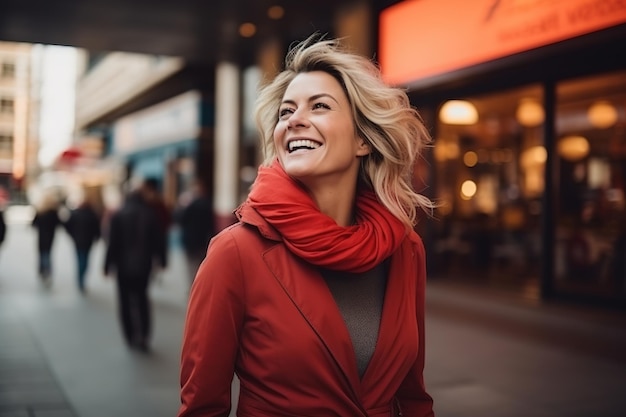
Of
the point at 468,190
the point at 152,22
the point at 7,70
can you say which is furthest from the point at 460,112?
the point at 7,70

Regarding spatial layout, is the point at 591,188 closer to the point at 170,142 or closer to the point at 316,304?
the point at 316,304

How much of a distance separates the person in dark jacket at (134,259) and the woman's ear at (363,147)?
5.94 m

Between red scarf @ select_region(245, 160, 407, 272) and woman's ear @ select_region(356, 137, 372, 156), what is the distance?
0.25m

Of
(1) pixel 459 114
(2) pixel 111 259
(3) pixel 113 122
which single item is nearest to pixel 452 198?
(1) pixel 459 114

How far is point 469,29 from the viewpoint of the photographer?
6617 millimetres

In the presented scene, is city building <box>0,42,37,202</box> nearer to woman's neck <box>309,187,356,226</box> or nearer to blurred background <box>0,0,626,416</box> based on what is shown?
blurred background <box>0,0,626,416</box>

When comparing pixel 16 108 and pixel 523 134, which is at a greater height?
pixel 16 108

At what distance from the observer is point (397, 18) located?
236 inches

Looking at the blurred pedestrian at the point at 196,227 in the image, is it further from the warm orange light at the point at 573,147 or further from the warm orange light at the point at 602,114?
the warm orange light at the point at 602,114

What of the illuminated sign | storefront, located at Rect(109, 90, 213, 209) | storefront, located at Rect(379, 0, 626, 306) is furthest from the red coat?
storefront, located at Rect(109, 90, 213, 209)

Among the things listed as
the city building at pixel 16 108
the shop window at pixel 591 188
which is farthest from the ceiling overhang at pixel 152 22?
the city building at pixel 16 108

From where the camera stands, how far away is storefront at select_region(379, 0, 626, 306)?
6.41 metres

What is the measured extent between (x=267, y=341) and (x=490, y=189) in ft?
40.9

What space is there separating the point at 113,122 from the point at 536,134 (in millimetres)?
24396
